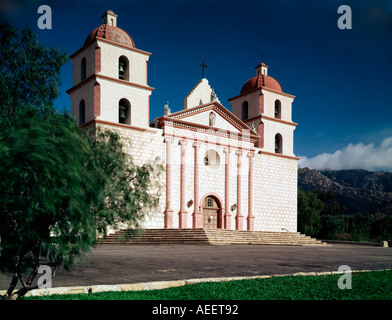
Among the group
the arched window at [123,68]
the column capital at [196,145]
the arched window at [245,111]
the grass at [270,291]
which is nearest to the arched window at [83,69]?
the arched window at [123,68]

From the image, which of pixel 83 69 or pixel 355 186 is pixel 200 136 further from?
pixel 355 186

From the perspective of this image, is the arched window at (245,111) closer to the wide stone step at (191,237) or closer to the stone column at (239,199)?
the stone column at (239,199)

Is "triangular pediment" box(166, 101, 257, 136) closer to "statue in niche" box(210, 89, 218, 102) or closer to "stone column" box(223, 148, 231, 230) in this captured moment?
"statue in niche" box(210, 89, 218, 102)

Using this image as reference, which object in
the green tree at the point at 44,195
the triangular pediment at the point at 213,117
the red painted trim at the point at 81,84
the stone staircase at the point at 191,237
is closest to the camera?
the green tree at the point at 44,195

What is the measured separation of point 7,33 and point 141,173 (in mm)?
14269

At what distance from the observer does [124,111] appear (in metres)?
26.7

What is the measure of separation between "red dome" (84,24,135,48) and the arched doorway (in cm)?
1172

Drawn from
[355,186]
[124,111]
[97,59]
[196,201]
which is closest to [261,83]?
[196,201]

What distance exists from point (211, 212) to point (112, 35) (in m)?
13.6

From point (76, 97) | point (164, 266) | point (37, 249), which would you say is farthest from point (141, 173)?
point (76, 97)

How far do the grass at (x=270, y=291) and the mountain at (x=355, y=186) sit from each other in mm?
112805

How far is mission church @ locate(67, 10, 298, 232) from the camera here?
25891mm

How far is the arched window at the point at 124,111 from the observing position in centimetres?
2638

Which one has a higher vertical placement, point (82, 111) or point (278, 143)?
point (82, 111)
